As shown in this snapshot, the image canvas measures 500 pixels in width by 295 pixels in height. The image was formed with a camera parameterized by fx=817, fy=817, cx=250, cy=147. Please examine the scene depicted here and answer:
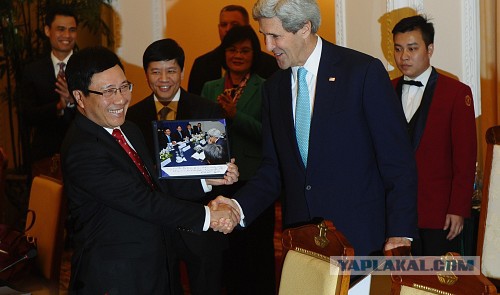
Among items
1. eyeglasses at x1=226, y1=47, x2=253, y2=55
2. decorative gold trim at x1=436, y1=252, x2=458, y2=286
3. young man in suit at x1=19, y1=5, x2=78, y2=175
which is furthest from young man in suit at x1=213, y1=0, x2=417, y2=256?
young man in suit at x1=19, y1=5, x2=78, y2=175

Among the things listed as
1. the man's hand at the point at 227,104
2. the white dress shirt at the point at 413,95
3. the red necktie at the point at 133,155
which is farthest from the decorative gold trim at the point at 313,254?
the man's hand at the point at 227,104

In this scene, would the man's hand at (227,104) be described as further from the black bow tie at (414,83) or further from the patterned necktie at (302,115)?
the patterned necktie at (302,115)

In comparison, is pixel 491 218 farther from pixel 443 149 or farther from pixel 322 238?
pixel 322 238

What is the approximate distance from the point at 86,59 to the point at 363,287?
1255 millimetres

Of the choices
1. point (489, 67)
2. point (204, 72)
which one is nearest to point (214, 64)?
point (204, 72)

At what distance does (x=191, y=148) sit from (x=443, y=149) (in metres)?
1.28

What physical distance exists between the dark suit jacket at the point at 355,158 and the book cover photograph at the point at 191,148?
0.41 m

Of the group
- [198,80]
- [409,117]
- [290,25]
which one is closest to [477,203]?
[409,117]

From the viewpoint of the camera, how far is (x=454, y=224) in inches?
154

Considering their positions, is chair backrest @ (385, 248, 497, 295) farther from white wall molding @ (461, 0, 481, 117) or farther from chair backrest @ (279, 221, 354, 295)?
white wall molding @ (461, 0, 481, 117)

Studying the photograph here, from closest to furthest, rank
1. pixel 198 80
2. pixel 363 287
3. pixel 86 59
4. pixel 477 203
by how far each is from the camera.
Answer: pixel 363 287
pixel 86 59
pixel 477 203
pixel 198 80

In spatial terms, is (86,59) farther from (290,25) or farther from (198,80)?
(198,80)

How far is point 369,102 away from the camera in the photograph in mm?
2980

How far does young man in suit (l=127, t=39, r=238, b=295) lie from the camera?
11.9 ft
